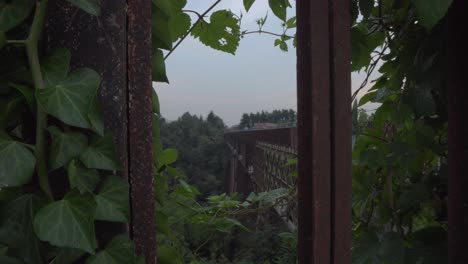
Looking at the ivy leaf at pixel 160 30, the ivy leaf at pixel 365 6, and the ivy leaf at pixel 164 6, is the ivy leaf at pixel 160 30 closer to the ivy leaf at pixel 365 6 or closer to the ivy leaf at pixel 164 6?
the ivy leaf at pixel 164 6

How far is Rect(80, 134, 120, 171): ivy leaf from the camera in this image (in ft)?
0.92

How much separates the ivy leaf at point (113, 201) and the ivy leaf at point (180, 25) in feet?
1.30

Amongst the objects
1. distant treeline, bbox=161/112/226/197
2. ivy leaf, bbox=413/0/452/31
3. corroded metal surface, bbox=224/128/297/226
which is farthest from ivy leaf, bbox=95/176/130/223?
distant treeline, bbox=161/112/226/197

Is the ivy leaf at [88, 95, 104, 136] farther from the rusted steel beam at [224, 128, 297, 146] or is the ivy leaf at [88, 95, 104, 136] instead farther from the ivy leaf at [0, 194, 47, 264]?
the rusted steel beam at [224, 128, 297, 146]

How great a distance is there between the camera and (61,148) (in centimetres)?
27

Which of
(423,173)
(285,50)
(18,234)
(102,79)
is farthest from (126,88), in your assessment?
(285,50)

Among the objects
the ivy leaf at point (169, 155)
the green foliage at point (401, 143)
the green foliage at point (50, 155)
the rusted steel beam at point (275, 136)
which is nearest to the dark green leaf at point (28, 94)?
the green foliage at point (50, 155)

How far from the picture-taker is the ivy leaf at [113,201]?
286 millimetres

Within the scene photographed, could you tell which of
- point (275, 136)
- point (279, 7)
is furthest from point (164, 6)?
point (275, 136)

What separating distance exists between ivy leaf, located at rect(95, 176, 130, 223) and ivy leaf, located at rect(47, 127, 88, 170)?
0.11 feet

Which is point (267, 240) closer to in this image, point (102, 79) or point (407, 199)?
point (407, 199)

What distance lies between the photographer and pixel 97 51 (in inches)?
12.0

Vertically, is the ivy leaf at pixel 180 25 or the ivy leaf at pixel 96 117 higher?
the ivy leaf at pixel 180 25

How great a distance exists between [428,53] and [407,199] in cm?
24
